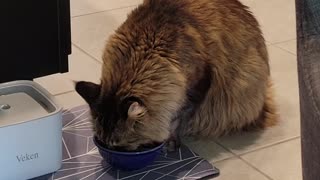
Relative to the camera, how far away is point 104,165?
2049mm

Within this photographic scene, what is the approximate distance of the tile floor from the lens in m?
2.09

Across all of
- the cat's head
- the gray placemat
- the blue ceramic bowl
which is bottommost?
the gray placemat

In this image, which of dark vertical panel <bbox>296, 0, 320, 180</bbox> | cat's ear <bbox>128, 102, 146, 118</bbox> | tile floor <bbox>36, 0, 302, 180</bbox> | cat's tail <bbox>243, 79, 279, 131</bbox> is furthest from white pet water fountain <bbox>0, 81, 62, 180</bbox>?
dark vertical panel <bbox>296, 0, 320, 180</bbox>

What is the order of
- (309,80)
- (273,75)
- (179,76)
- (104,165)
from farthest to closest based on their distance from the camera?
(273,75) → (104,165) → (179,76) → (309,80)

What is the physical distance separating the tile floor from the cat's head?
31 cm

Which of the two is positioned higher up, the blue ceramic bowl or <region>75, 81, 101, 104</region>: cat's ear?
<region>75, 81, 101, 104</region>: cat's ear

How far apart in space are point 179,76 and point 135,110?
204 mm

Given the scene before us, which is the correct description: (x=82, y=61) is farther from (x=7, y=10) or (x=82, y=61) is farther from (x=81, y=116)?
(x=7, y=10)

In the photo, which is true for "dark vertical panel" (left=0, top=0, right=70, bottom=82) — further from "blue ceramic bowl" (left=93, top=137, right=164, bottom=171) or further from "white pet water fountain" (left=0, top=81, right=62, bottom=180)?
"blue ceramic bowl" (left=93, top=137, right=164, bottom=171)

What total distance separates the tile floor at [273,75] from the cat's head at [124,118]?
1.00 feet

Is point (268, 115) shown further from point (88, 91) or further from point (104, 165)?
point (88, 91)

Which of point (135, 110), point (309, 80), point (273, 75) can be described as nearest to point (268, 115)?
point (273, 75)

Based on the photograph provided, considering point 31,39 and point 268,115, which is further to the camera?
point 268,115

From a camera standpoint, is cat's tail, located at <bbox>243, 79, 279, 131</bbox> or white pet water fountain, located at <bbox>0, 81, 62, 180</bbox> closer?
white pet water fountain, located at <bbox>0, 81, 62, 180</bbox>
